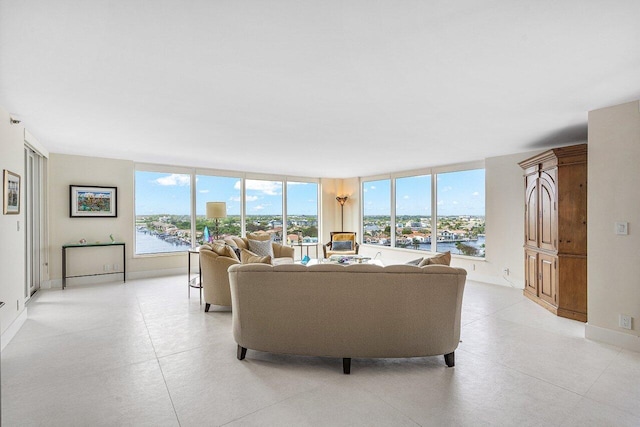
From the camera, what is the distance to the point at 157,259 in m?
6.66

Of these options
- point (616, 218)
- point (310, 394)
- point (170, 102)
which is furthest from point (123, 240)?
point (616, 218)

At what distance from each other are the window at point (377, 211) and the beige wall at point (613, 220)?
492 centimetres

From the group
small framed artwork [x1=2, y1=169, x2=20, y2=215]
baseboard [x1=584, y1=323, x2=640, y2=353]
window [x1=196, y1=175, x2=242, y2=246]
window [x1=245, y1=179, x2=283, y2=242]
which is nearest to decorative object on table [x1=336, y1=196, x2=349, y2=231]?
window [x1=245, y1=179, x2=283, y2=242]

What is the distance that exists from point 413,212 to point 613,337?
15.0 feet

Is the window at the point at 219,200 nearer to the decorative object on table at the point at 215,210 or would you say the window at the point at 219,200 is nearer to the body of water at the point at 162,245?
the body of water at the point at 162,245

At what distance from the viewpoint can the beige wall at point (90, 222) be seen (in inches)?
224

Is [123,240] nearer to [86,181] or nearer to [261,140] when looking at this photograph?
[86,181]

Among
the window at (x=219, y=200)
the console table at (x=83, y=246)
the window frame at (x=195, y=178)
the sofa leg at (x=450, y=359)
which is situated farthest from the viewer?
the window at (x=219, y=200)

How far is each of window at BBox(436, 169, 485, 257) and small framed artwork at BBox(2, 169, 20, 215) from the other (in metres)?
6.83

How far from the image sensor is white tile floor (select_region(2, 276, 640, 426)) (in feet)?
7.18

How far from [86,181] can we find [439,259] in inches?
242

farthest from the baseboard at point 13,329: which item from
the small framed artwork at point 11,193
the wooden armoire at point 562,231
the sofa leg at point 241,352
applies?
the wooden armoire at point 562,231

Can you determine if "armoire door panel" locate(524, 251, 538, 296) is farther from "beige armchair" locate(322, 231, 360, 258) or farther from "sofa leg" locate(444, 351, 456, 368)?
"beige armchair" locate(322, 231, 360, 258)

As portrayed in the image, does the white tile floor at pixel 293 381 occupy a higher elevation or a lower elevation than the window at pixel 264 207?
lower
